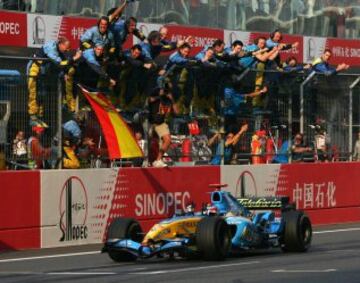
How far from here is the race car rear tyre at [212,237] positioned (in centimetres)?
1377

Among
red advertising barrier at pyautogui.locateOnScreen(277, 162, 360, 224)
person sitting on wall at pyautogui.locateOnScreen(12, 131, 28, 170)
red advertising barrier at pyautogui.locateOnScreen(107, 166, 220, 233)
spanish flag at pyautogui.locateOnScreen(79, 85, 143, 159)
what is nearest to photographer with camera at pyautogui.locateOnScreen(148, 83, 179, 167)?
red advertising barrier at pyautogui.locateOnScreen(107, 166, 220, 233)

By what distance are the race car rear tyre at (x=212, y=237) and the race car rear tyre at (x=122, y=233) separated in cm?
102

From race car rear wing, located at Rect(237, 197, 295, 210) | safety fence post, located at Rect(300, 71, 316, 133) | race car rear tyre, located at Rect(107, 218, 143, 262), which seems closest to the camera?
race car rear tyre, located at Rect(107, 218, 143, 262)

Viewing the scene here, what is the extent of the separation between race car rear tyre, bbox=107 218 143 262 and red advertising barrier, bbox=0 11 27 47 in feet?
33.3

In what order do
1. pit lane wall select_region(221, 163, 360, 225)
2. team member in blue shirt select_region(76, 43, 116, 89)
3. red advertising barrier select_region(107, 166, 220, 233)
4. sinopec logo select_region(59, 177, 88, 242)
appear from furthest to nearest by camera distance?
pit lane wall select_region(221, 163, 360, 225)
red advertising barrier select_region(107, 166, 220, 233)
team member in blue shirt select_region(76, 43, 116, 89)
sinopec logo select_region(59, 177, 88, 242)

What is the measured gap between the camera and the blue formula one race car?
45.6ft

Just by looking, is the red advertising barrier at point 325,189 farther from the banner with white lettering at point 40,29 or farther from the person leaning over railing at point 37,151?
the banner with white lettering at point 40,29

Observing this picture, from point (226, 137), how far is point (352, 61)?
13987 mm

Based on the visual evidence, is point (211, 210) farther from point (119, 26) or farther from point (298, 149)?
point (298, 149)

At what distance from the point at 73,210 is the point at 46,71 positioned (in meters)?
2.32

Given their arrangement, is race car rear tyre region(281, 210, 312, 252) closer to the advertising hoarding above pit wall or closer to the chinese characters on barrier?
the chinese characters on barrier

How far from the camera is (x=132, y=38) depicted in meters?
27.0

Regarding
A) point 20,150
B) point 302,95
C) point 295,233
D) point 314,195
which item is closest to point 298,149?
point 314,195

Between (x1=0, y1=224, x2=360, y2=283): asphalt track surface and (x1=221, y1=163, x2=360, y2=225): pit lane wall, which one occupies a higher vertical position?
(x1=221, y1=163, x2=360, y2=225): pit lane wall
